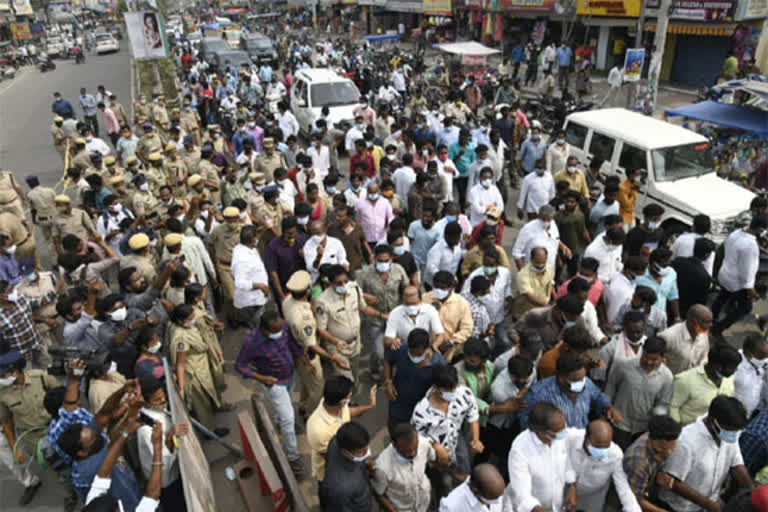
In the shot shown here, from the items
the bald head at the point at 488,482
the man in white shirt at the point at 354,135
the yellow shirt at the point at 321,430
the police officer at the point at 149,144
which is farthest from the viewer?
the police officer at the point at 149,144

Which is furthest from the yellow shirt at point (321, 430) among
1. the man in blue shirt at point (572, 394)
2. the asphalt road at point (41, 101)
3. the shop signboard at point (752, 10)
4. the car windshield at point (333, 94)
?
the shop signboard at point (752, 10)

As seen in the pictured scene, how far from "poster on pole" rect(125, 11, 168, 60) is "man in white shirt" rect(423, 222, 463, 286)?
46.6 feet

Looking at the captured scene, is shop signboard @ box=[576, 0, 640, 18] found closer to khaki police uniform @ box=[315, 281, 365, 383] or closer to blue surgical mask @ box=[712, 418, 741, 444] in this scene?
khaki police uniform @ box=[315, 281, 365, 383]

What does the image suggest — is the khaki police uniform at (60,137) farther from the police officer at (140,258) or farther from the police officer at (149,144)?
the police officer at (140,258)

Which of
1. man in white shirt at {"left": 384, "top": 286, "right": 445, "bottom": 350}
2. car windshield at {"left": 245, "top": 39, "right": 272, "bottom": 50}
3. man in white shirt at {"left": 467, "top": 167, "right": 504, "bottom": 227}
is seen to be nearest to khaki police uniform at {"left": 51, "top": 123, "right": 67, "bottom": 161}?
man in white shirt at {"left": 467, "top": 167, "right": 504, "bottom": 227}

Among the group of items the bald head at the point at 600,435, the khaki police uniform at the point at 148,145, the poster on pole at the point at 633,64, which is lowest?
the bald head at the point at 600,435

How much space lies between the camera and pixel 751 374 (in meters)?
3.94

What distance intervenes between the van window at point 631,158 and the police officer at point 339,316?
5399mm

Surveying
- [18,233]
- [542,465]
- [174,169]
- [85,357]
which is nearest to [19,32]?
[174,169]

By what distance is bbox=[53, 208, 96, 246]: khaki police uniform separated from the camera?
679 cm

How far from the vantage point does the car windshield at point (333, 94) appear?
13.7 meters

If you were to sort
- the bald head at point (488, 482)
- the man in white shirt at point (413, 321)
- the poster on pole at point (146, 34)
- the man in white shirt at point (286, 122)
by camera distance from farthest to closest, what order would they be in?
the poster on pole at point (146, 34) → the man in white shirt at point (286, 122) → the man in white shirt at point (413, 321) → the bald head at point (488, 482)

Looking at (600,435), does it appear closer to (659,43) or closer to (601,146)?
(601,146)

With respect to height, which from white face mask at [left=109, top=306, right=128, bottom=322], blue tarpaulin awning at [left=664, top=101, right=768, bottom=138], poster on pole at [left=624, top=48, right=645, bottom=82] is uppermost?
poster on pole at [left=624, top=48, right=645, bottom=82]
